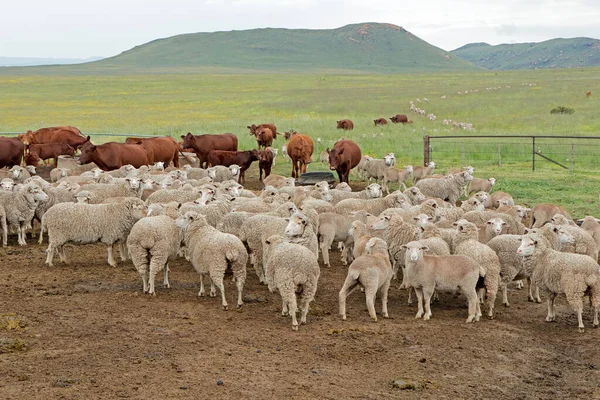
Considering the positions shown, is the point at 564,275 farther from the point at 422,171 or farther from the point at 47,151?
the point at 47,151

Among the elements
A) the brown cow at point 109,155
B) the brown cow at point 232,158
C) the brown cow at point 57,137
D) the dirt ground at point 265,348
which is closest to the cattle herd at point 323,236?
the dirt ground at point 265,348

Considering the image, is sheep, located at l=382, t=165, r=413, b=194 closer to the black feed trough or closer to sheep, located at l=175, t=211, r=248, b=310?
the black feed trough

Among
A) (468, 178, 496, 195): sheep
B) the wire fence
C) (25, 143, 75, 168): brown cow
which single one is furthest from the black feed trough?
(25, 143, 75, 168): brown cow

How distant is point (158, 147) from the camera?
25312 mm

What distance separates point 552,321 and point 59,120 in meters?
49.1

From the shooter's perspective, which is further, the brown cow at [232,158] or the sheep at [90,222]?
the brown cow at [232,158]

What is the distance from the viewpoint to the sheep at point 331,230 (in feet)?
41.2

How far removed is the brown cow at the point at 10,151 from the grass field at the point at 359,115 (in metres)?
9.33

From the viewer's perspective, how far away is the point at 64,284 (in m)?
11.2

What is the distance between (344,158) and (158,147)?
22.6ft

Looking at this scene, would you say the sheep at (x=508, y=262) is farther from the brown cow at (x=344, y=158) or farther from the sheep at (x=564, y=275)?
the brown cow at (x=344, y=158)

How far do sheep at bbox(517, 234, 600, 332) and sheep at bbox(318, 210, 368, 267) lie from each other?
3.52 m

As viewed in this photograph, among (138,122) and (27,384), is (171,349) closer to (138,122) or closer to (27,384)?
(27,384)

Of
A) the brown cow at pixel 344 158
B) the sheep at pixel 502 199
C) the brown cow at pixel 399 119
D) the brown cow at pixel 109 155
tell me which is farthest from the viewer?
the brown cow at pixel 399 119
